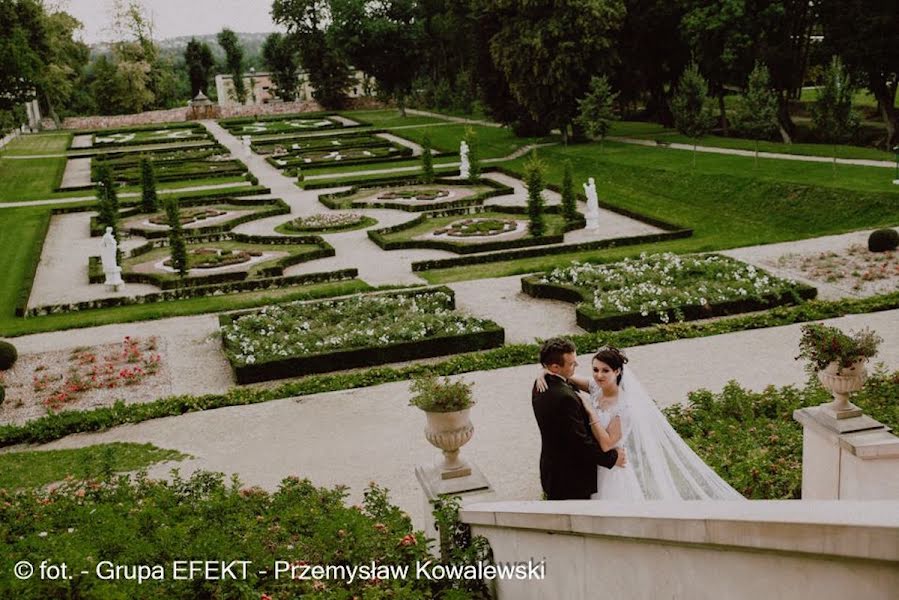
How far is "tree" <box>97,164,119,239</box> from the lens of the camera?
25.8 m

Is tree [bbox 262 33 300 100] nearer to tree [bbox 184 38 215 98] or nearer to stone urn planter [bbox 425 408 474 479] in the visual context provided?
tree [bbox 184 38 215 98]

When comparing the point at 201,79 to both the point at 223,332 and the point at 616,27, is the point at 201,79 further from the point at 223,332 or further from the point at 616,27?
the point at 223,332

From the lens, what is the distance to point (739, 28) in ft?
124

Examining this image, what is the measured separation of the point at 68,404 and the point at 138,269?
10.6 m

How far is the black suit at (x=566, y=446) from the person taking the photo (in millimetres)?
6121

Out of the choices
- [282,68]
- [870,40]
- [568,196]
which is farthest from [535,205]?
[282,68]

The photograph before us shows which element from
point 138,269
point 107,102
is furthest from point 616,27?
point 107,102

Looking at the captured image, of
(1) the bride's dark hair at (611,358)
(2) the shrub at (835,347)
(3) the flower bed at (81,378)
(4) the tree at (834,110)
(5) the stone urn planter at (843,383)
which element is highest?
(4) the tree at (834,110)

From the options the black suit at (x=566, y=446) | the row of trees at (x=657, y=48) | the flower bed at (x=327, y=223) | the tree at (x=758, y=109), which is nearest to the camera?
the black suit at (x=566, y=446)

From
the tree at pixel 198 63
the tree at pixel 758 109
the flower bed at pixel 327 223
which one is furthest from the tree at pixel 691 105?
the tree at pixel 198 63

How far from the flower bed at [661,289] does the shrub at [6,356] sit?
9.59m

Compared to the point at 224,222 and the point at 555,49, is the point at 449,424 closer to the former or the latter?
the point at 224,222

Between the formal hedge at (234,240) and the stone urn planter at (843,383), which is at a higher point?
the stone urn planter at (843,383)

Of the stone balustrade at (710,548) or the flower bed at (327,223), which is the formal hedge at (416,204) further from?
the stone balustrade at (710,548)
